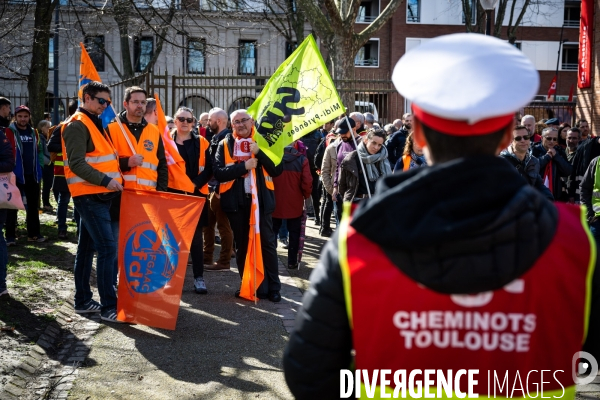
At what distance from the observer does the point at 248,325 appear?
6762mm

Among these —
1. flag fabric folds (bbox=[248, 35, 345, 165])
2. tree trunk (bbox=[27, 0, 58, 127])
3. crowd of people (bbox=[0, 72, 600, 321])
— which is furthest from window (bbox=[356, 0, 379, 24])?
flag fabric folds (bbox=[248, 35, 345, 165])

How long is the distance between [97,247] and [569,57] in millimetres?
44214

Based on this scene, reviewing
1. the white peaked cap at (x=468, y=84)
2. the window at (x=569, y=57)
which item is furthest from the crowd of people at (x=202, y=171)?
the window at (x=569, y=57)

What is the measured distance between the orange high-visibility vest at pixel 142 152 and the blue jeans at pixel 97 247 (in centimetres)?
40

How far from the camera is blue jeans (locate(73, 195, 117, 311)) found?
21.4ft

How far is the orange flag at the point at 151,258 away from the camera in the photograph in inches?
253

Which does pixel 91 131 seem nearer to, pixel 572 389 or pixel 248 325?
pixel 248 325

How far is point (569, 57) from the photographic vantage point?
4562cm

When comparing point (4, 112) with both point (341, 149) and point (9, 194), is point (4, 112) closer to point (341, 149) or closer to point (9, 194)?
point (9, 194)

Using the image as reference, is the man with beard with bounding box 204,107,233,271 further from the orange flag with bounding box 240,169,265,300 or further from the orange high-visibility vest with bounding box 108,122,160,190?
the orange high-visibility vest with bounding box 108,122,160,190

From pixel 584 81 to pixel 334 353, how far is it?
23.7m

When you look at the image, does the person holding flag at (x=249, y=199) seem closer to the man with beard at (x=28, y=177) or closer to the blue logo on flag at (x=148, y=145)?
the blue logo on flag at (x=148, y=145)

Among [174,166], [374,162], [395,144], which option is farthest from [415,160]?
[395,144]

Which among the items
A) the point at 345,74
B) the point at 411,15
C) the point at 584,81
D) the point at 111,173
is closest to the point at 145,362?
the point at 111,173
